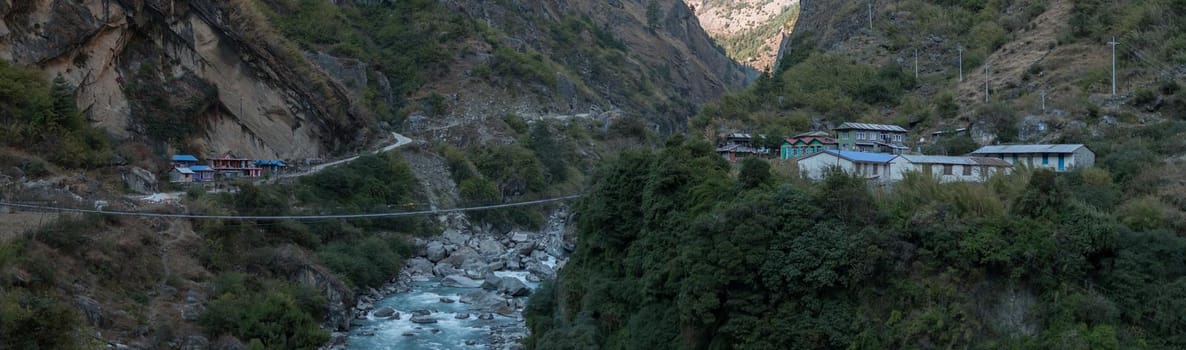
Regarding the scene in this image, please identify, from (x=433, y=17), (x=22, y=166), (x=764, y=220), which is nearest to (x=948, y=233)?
(x=764, y=220)

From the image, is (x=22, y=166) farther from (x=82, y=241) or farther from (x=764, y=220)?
(x=764, y=220)

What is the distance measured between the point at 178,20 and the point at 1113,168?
3061 cm

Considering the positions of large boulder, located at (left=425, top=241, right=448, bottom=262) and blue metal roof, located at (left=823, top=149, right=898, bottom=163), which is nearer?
blue metal roof, located at (left=823, top=149, right=898, bottom=163)

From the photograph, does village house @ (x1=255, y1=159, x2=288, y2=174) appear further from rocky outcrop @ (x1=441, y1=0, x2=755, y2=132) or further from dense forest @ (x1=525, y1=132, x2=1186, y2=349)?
dense forest @ (x1=525, y1=132, x2=1186, y2=349)

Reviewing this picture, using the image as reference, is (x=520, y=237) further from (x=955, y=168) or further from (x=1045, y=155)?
(x=1045, y=155)

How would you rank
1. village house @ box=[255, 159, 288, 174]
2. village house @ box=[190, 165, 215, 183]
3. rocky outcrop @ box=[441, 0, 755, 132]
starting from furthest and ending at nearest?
rocky outcrop @ box=[441, 0, 755, 132]
village house @ box=[255, 159, 288, 174]
village house @ box=[190, 165, 215, 183]

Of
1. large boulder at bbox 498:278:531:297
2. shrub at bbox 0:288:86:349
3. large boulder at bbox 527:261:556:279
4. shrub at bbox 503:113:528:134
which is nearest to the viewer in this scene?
shrub at bbox 0:288:86:349

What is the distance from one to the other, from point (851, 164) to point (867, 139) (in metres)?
4.10

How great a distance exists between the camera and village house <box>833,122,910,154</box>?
85.5ft

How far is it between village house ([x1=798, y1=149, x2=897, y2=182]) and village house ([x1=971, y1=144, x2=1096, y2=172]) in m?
2.45

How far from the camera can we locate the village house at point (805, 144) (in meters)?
26.6

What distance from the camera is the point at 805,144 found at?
89.7 ft

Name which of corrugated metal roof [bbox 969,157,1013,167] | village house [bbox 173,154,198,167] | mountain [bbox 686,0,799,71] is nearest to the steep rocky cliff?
village house [bbox 173,154,198,167]

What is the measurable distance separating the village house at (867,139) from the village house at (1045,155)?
321 centimetres
